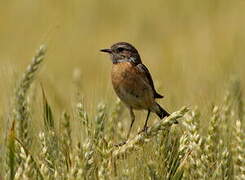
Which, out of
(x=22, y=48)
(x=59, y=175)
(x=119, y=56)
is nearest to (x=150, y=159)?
(x=59, y=175)

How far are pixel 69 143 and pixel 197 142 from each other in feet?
2.14

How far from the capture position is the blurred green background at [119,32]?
903cm

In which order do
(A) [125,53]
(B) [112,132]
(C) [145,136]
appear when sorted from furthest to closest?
(A) [125,53] → (B) [112,132] → (C) [145,136]

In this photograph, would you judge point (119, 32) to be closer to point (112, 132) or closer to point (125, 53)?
point (125, 53)

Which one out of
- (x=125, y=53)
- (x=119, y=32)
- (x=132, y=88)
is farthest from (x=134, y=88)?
(x=119, y=32)

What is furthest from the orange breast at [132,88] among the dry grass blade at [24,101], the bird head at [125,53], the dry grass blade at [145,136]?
the dry grass blade at [145,136]

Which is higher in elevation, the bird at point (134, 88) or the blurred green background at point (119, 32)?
the blurred green background at point (119, 32)

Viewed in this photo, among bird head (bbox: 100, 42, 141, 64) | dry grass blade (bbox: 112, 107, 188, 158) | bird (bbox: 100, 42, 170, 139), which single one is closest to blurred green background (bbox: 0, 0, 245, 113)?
bird head (bbox: 100, 42, 141, 64)

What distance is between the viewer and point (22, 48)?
10258 mm

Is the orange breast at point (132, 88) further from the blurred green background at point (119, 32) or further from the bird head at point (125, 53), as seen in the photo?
the blurred green background at point (119, 32)

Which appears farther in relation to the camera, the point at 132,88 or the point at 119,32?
the point at 119,32

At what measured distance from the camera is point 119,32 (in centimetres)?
1062

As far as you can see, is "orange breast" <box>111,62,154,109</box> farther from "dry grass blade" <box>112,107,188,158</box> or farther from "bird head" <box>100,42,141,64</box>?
"dry grass blade" <box>112,107,188,158</box>

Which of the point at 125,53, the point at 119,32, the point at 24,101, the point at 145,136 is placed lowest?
the point at 145,136
